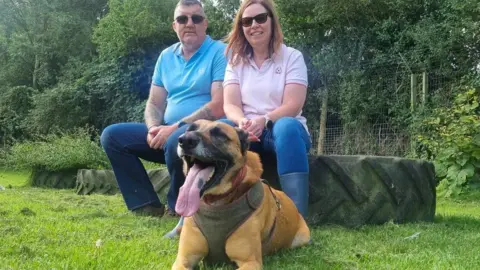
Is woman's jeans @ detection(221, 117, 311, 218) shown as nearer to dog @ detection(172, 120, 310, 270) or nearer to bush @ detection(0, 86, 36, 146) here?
dog @ detection(172, 120, 310, 270)

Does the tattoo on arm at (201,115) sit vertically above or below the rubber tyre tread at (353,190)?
above

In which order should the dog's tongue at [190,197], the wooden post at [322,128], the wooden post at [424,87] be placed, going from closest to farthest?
1. the dog's tongue at [190,197]
2. the wooden post at [424,87]
3. the wooden post at [322,128]

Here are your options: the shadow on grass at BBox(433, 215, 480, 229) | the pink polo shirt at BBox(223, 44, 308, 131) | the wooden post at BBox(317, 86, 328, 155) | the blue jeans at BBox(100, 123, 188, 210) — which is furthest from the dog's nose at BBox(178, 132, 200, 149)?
the wooden post at BBox(317, 86, 328, 155)

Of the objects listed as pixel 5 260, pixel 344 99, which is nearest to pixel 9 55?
pixel 344 99

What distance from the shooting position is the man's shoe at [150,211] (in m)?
4.19

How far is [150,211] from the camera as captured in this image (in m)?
4.19

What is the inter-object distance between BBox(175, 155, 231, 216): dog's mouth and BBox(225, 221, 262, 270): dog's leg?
0.78ft

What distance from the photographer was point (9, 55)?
25891 millimetres

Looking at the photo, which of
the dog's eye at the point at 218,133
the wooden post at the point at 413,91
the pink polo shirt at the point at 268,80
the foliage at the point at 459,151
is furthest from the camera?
the wooden post at the point at 413,91

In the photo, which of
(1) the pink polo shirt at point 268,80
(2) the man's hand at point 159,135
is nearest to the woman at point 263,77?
(1) the pink polo shirt at point 268,80

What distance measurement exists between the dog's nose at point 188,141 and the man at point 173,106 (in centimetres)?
141

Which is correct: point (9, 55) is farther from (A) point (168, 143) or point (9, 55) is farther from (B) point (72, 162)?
(A) point (168, 143)

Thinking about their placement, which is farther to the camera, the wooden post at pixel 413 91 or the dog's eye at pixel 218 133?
the wooden post at pixel 413 91

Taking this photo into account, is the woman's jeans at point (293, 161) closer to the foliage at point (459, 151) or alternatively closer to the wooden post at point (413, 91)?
the foliage at point (459, 151)
